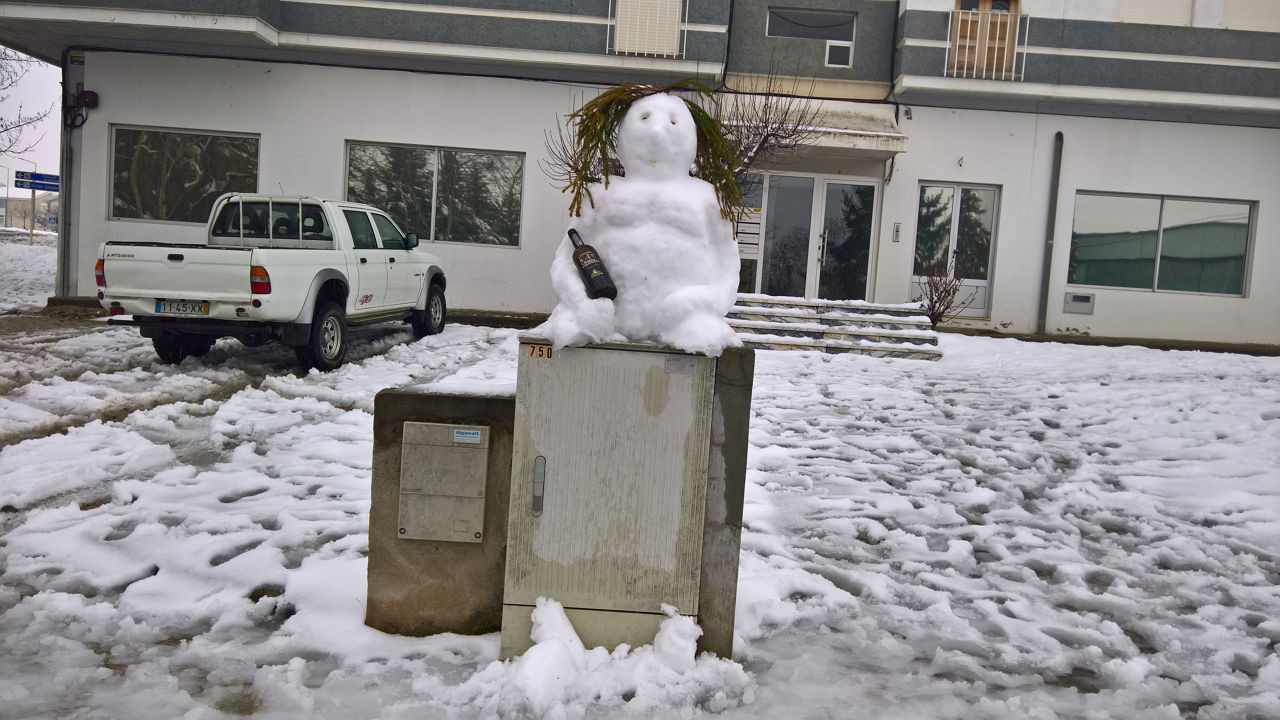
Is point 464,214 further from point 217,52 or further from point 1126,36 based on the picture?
point 1126,36

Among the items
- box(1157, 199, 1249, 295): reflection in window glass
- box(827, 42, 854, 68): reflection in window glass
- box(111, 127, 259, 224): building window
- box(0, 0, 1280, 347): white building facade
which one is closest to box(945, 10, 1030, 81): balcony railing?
box(0, 0, 1280, 347): white building facade

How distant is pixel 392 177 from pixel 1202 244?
14.1 m

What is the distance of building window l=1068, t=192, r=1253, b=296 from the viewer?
49.9ft

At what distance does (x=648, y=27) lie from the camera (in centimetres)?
1391

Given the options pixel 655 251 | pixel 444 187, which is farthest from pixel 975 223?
pixel 655 251

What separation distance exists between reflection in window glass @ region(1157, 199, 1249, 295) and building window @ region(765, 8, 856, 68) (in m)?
6.25

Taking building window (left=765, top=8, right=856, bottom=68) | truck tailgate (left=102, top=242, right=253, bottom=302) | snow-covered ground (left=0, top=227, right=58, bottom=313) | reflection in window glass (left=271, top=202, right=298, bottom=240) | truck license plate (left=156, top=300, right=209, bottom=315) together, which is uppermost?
building window (left=765, top=8, right=856, bottom=68)

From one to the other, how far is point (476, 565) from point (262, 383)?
579 cm

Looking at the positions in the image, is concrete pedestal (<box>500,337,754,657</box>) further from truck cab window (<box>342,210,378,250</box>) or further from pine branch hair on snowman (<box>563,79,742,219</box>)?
truck cab window (<box>342,210,378,250</box>)

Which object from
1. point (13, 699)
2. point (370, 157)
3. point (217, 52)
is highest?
point (217, 52)

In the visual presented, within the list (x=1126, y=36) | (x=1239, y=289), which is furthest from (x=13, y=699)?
(x=1239, y=289)

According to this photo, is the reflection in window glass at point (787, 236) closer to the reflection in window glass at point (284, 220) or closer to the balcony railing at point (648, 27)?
the balcony railing at point (648, 27)

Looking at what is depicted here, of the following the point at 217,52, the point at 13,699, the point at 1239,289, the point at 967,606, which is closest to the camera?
the point at 13,699

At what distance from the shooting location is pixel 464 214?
14.8 meters
